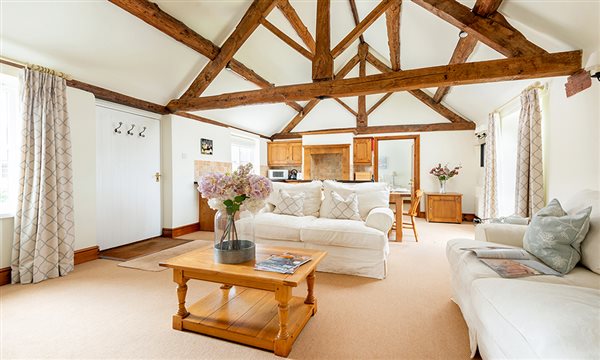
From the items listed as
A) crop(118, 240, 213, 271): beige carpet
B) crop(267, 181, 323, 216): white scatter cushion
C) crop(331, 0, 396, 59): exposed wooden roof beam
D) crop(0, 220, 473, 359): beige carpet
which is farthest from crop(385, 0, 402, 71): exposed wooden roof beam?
crop(118, 240, 213, 271): beige carpet

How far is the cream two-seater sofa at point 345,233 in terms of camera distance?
9.25ft

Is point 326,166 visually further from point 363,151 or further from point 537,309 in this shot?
point 537,309

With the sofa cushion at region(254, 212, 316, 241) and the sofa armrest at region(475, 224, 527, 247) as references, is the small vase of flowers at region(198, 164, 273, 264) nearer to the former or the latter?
the sofa cushion at region(254, 212, 316, 241)

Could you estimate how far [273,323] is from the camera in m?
1.81

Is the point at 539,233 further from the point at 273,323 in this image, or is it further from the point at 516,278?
the point at 273,323

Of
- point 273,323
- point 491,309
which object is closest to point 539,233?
point 491,309

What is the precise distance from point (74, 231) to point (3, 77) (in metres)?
1.76

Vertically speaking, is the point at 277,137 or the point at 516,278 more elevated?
the point at 277,137

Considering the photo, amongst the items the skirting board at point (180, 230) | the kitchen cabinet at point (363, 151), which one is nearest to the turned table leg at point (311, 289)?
the skirting board at point (180, 230)

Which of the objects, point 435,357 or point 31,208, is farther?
point 31,208

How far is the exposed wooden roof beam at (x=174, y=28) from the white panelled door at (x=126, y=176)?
1.37 metres

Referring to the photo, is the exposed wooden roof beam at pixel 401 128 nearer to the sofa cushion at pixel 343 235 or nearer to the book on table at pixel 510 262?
the sofa cushion at pixel 343 235

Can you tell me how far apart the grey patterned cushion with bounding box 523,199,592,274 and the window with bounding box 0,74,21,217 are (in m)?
4.71

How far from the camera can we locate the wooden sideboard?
19.0 feet
